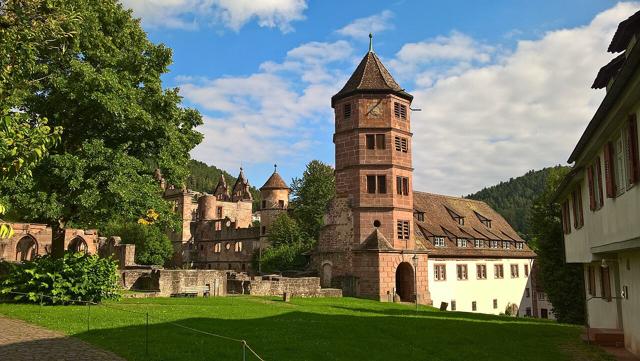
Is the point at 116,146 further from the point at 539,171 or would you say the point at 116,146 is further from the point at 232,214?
the point at 539,171

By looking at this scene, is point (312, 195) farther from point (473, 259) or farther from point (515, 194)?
point (515, 194)

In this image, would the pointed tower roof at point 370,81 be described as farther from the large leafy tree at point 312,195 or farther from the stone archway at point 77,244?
the stone archway at point 77,244

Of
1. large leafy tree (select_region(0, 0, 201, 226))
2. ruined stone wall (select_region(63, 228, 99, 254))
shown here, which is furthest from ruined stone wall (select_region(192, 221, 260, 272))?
large leafy tree (select_region(0, 0, 201, 226))

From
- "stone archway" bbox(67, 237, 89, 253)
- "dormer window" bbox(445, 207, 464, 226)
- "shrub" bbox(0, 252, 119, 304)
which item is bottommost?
"shrub" bbox(0, 252, 119, 304)

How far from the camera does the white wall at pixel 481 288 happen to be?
43.2 meters

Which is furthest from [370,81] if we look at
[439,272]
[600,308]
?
[600,308]

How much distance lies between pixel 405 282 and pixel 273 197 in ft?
122

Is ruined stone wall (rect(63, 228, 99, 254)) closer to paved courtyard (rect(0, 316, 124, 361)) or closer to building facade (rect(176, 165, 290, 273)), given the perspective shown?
building facade (rect(176, 165, 290, 273))

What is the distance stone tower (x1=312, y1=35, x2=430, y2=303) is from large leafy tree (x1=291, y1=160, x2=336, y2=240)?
20.6 m

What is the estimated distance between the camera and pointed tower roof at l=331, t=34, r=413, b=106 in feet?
128

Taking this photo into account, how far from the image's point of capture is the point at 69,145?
2370 cm

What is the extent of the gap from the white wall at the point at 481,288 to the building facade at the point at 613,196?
70.5ft

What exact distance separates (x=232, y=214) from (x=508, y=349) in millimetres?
83635

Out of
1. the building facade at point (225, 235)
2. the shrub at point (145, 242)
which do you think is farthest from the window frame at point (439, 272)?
the shrub at point (145, 242)
